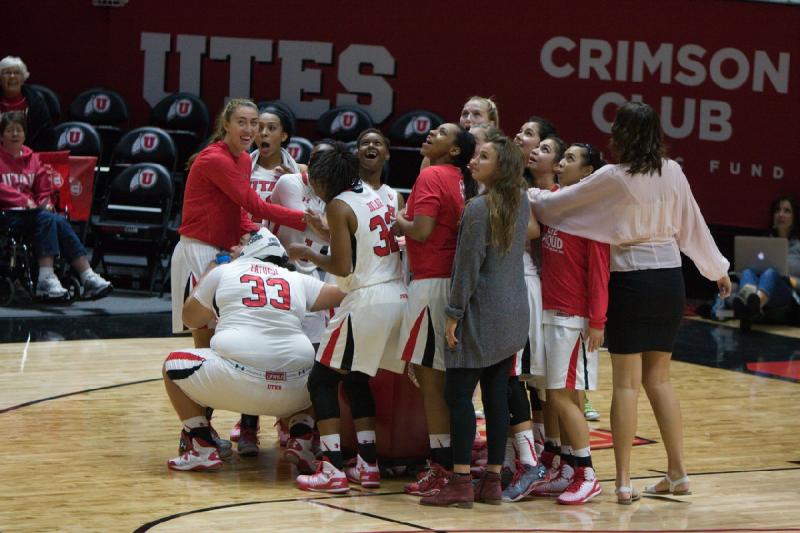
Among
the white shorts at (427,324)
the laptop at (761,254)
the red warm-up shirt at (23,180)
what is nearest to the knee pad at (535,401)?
the white shorts at (427,324)

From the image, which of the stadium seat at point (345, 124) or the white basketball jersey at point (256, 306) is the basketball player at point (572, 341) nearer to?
the white basketball jersey at point (256, 306)

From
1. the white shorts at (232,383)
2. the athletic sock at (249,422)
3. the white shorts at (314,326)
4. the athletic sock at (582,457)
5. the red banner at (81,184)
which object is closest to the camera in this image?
the athletic sock at (582,457)

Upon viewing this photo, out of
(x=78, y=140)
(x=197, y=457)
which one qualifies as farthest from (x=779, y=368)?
(x=78, y=140)

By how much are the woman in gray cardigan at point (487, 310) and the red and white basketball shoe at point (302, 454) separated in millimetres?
758

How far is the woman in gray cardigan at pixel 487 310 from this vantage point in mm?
5195

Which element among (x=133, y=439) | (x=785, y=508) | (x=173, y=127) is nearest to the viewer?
(x=785, y=508)

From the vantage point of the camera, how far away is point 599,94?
1324 cm

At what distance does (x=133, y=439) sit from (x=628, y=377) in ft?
8.12

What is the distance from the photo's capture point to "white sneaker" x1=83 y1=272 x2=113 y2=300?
10.5m

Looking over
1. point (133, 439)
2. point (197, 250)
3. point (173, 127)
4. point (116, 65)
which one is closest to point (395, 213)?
point (197, 250)

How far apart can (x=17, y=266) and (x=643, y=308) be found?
21.9 ft

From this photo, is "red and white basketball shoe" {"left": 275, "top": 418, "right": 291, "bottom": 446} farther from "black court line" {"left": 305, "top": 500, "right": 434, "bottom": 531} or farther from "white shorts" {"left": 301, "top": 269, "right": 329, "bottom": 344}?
"black court line" {"left": 305, "top": 500, "right": 434, "bottom": 531}

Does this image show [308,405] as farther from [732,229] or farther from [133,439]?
[732,229]

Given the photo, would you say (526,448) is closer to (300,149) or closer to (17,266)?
(17,266)
